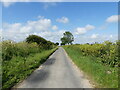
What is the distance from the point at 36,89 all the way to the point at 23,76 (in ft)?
6.44

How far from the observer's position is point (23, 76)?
20.9 ft

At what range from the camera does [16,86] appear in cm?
513

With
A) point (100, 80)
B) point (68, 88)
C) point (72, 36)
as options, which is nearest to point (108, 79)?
point (100, 80)

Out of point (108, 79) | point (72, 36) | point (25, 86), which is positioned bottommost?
point (25, 86)

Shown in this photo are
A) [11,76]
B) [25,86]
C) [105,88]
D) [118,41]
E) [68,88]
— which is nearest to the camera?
[105,88]

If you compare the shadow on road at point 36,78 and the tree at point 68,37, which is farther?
the tree at point 68,37

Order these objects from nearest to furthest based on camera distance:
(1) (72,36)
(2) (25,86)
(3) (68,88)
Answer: (3) (68,88) → (2) (25,86) → (1) (72,36)

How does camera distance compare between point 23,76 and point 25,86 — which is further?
point 23,76

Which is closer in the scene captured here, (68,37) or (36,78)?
(36,78)

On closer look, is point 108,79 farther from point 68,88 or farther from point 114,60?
point 114,60

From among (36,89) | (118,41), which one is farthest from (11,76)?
(118,41)

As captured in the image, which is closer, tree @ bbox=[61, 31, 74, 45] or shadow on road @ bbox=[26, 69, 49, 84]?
shadow on road @ bbox=[26, 69, 49, 84]

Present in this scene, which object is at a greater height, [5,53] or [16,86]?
[5,53]

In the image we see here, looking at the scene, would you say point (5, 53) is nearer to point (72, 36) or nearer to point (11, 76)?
point (11, 76)
